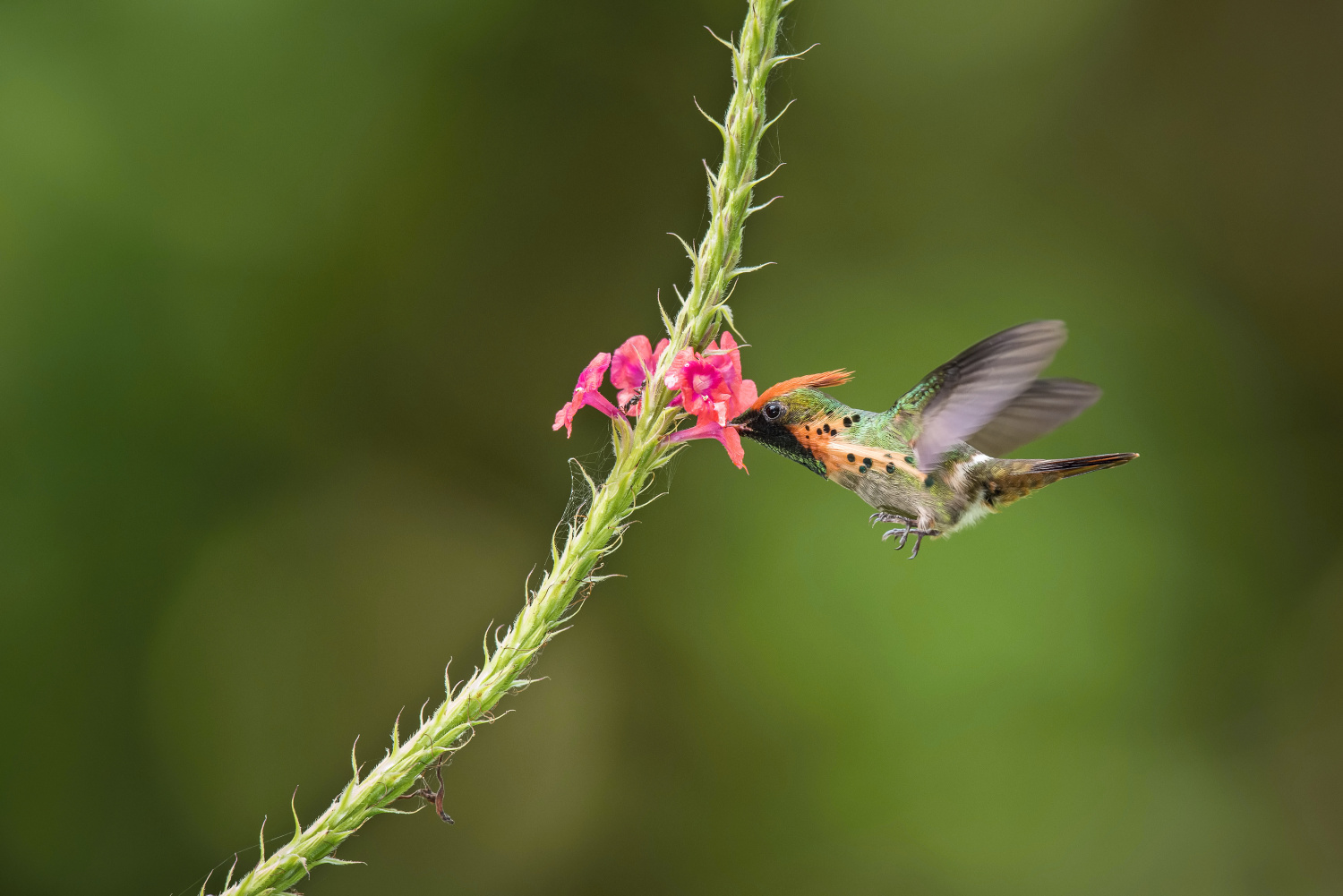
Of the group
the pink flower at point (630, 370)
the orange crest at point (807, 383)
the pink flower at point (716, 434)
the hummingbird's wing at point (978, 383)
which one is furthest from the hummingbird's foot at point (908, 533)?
the pink flower at point (630, 370)

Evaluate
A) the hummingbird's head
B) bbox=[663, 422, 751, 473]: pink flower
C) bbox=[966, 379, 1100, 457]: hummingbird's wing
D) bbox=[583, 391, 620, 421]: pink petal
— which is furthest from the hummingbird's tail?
bbox=[583, 391, 620, 421]: pink petal

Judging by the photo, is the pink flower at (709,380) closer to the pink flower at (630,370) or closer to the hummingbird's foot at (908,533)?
the pink flower at (630,370)

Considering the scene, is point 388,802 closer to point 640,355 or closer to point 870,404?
point 640,355

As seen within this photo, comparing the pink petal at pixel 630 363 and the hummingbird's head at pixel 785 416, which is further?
the hummingbird's head at pixel 785 416

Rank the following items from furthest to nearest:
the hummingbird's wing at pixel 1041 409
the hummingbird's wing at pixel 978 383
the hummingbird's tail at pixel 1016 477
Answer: the hummingbird's tail at pixel 1016 477 → the hummingbird's wing at pixel 1041 409 → the hummingbird's wing at pixel 978 383

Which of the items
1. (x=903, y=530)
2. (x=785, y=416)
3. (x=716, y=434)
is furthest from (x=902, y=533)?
(x=716, y=434)

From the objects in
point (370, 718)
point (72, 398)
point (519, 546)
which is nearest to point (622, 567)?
point (519, 546)

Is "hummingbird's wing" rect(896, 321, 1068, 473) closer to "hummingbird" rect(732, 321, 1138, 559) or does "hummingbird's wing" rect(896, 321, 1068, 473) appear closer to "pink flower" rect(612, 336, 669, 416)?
"hummingbird" rect(732, 321, 1138, 559)
